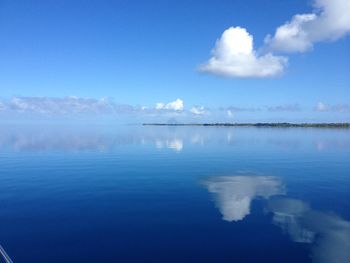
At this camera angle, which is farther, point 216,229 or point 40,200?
point 40,200

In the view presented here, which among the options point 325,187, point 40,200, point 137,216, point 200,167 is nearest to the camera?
point 137,216

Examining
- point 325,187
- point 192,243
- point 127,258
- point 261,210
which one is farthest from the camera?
point 325,187

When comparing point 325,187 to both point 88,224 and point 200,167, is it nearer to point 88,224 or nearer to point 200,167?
point 200,167

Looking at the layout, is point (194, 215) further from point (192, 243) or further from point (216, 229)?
point (192, 243)

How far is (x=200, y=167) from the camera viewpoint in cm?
4359

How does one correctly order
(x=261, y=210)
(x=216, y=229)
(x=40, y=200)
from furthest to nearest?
(x=40, y=200), (x=261, y=210), (x=216, y=229)

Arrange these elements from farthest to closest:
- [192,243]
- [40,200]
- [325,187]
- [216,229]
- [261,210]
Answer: [325,187], [40,200], [261,210], [216,229], [192,243]

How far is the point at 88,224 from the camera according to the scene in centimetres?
1995

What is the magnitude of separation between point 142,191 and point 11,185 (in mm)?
12372

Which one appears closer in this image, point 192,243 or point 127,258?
point 127,258

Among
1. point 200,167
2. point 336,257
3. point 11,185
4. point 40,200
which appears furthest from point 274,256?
point 200,167

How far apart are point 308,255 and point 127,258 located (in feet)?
26.8

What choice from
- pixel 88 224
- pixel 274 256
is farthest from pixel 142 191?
pixel 274 256

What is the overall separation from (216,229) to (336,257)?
6.05 m
